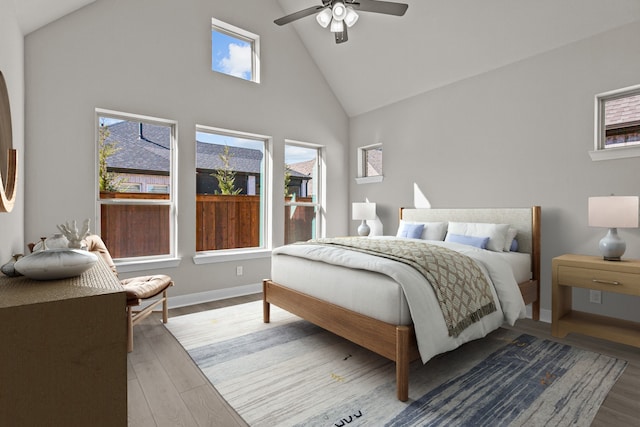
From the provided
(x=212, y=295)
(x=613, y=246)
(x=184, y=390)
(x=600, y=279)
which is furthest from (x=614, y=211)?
(x=212, y=295)

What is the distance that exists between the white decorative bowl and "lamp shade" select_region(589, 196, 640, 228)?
3356 millimetres

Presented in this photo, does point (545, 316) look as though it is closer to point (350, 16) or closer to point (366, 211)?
point (366, 211)

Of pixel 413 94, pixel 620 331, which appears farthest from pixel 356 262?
pixel 413 94

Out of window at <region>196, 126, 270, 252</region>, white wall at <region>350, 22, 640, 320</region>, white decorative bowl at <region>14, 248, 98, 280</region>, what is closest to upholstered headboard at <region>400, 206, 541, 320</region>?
white wall at <region>350, 22, 640, 320</region>

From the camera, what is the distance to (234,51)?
4250 mm

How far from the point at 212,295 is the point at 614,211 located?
12.8 feet

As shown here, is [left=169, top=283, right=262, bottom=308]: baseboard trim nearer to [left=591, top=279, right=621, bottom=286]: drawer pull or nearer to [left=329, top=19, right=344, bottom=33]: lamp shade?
[left=329, top=19, right=344, bottom=33]: lamp shade

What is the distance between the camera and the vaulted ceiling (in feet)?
9.42

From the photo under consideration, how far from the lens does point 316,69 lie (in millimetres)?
5000

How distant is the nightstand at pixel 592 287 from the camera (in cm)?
245

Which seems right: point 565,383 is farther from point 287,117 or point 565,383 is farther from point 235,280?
point 287,117

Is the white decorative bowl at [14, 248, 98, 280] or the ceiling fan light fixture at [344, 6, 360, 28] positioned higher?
the ceiling fan light fixture at [344, 6, 360, 28]

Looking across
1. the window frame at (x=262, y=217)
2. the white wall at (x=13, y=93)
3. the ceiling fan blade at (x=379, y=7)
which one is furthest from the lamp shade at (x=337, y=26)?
the white wall at (x=13, y=93)

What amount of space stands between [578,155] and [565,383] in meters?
2.07
